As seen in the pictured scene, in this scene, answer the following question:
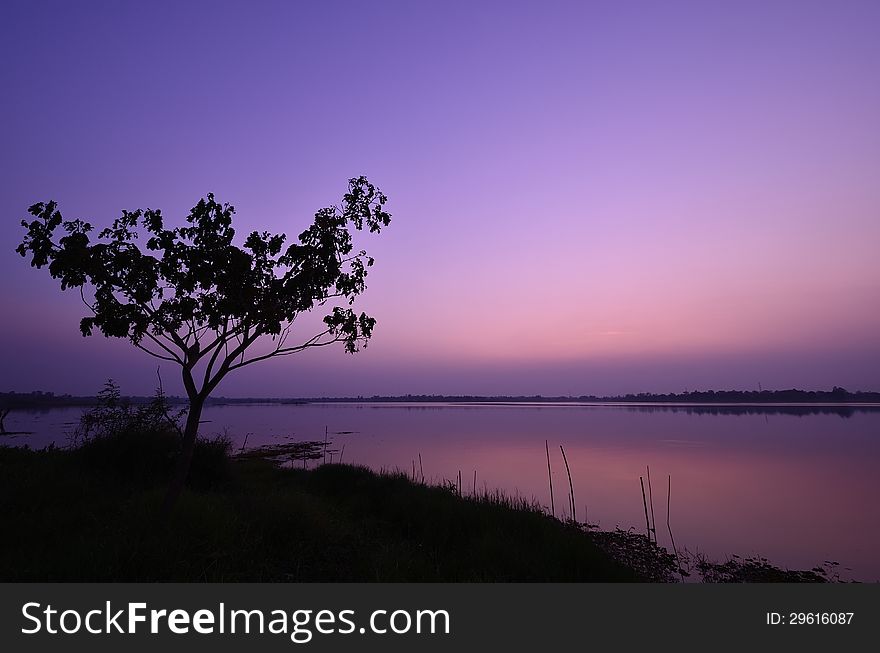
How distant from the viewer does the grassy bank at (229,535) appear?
24.2 ft

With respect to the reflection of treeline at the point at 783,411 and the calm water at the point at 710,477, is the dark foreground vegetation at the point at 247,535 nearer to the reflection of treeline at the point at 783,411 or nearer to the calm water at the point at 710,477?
the calm water at the point at 710,477

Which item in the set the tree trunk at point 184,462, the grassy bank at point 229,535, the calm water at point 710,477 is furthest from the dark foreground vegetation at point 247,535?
the calm water at point 710,477

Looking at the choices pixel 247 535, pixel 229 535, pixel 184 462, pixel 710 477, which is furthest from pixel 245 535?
pixel 710 477

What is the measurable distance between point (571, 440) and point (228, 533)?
52.4 meters

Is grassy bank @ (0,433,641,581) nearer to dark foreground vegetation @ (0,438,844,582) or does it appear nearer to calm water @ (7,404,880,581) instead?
dark foreground vegetation @ (0,438,844,582)

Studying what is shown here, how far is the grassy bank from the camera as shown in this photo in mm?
7363

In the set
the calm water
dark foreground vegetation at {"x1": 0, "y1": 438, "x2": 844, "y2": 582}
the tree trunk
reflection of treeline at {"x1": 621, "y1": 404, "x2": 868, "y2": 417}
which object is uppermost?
the tree trunk

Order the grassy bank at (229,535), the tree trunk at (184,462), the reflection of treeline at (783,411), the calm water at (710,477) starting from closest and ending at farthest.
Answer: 1. the grassy bank at (229,535)
2. the tree trunk at (184,462)
3. the calm water at (710,477)
4. the reflection of treeline at (783,411)

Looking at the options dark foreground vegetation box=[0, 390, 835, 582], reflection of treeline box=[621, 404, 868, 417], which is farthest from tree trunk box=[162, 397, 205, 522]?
reflection of treeline box=[621, 404, 868, 417]

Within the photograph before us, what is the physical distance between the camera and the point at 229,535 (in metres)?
8.24

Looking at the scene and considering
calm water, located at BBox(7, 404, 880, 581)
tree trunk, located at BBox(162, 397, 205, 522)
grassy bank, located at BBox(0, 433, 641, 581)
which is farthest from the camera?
calm water, located at BBox(7, 404, 880, 581)

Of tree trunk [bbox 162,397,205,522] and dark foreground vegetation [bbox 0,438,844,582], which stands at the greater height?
tree trunk [bbox 162,397,205,522]

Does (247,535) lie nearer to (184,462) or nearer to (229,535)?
(229,535)
